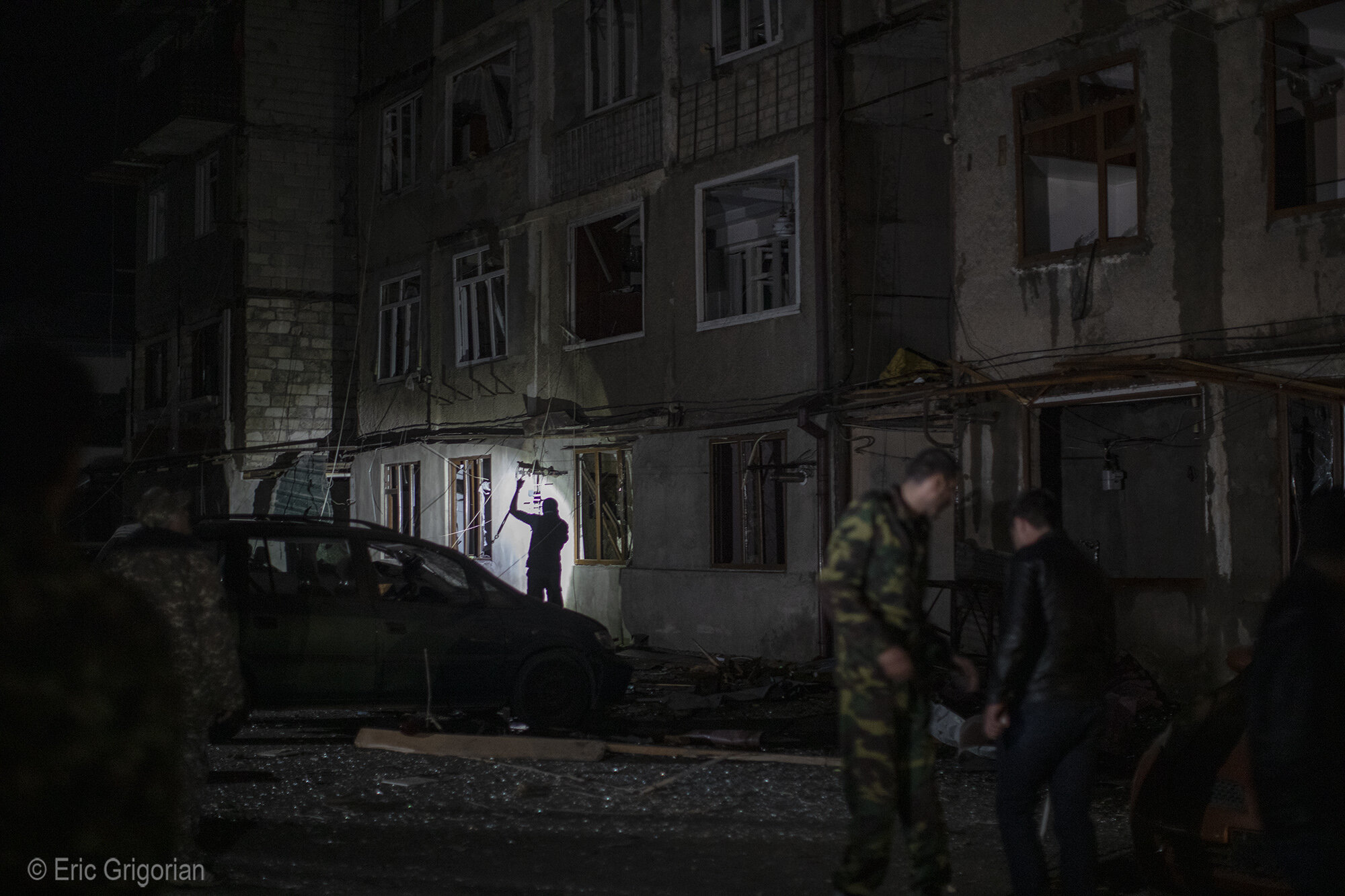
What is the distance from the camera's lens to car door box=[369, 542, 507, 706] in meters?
10.5

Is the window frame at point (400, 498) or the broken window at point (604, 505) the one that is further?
the window frame at point (400, 498)

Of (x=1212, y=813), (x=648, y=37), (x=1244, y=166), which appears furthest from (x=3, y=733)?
(x=648, y=37)

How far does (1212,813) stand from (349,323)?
22.8m

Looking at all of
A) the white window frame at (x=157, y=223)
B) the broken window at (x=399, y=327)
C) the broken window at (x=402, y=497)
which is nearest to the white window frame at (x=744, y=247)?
the broken window at (x=399, y=327)

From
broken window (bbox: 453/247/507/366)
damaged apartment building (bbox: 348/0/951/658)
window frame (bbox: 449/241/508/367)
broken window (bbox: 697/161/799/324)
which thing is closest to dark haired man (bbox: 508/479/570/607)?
damaged apartment building (bbox: 348/0/951/658)

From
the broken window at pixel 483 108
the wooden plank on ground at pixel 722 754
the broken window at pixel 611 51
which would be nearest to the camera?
the wooden plank on ground at pixel 722 754

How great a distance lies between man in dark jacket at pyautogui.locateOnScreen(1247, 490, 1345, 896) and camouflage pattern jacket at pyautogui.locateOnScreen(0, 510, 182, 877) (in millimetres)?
3286

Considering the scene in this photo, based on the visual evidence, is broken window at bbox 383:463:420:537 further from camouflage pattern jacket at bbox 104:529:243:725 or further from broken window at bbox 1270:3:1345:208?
camouflage pattern jacket at bbox 104:529:243:725

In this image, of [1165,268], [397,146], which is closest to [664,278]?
[1165,268]

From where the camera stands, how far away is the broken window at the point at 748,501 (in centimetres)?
1627

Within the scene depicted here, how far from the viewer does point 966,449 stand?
13641 mm

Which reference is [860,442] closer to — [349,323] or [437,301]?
[437,301]

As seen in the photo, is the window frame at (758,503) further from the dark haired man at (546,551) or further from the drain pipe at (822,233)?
the dark haired man at (546,551)

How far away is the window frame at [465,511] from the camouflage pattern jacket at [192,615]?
1400 cm
